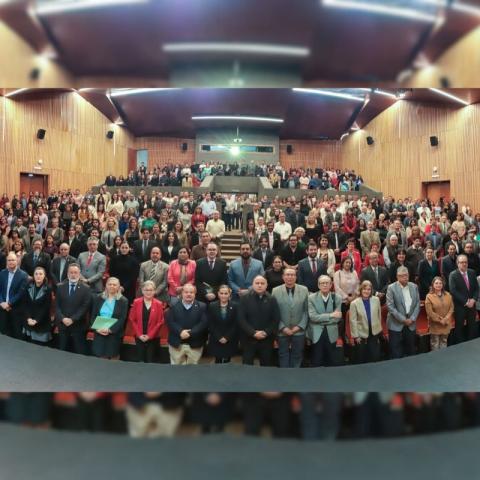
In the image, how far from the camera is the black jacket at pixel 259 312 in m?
3.89

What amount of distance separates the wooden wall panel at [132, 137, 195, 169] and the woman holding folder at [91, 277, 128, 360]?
21703 mm

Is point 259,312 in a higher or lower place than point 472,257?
lower

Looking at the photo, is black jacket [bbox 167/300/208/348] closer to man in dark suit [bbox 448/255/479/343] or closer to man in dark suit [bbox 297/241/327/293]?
man in dark suit [bbox 297/241/327/293]

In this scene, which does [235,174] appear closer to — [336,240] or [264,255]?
[336,240]

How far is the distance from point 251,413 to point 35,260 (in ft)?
17.3

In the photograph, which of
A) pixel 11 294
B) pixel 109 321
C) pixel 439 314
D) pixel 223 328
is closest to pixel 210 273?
pixel 223 328

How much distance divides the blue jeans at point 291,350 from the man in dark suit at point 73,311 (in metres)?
1.87

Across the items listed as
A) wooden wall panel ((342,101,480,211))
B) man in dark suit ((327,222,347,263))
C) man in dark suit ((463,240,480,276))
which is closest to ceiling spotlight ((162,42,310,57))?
man in dark suit ((463,240,480,276))

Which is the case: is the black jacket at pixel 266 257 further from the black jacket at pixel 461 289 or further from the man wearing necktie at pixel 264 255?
the black jacket at pixel 461 289

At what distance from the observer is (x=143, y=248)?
6402mm

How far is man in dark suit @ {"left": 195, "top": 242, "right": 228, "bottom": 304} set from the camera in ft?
16.8

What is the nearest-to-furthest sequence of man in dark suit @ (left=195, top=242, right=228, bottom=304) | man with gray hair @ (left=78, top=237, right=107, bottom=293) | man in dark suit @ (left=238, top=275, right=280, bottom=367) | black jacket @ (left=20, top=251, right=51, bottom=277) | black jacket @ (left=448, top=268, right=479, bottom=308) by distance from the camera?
1. man in dark suit @ (left=238, top=275, right=280, bottom=367)
2. black jacket @ (left=448, top=268, right=479, bottom=308)
3. man in dark suit @ (left=195, top=242, right=228, bottom=304)
4. man with gray hair @ (left=78, top=237, right=107, bottom=293)
5. black jacket @ (left=20, top=251, right=51, bottom=277)

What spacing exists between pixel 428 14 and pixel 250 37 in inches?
13.4

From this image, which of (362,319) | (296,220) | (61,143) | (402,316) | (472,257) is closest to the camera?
(362,319)
